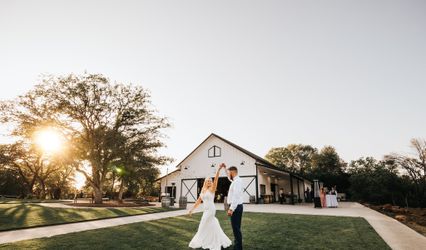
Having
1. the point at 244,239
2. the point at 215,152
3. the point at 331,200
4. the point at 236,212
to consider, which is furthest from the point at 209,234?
the point at 215,152

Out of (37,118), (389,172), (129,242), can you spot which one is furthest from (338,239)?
(389,172)

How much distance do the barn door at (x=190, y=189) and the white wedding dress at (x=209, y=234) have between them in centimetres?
2152

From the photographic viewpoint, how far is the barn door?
2634 centimetres

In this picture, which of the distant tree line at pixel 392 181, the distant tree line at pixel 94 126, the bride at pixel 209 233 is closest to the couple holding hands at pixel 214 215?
the bride at pixel 209 233

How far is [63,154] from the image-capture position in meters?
18.4

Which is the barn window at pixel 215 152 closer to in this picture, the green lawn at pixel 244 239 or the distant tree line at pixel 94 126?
the distant tree line at pixel 94 126

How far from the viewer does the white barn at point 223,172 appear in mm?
23078

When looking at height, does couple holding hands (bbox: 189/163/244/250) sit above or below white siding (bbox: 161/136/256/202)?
below

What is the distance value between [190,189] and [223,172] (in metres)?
4.92

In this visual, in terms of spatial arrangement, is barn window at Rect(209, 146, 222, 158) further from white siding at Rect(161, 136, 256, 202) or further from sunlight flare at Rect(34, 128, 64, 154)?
sunlight flare at Rect(34, 128, 64, 154)

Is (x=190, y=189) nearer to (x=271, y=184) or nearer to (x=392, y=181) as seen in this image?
(x=271, y=184)

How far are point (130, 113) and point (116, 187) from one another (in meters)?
29.3

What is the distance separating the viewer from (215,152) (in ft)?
85.4

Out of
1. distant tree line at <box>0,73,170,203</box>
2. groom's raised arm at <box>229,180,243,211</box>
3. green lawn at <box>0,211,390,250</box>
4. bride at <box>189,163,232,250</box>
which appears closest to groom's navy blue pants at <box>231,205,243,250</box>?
groom's raised arm at <box>229,180,243,211</box>
